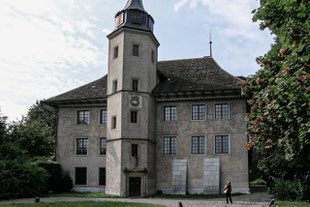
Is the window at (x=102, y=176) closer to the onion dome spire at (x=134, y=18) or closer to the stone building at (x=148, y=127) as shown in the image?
the stone building at (x=148, y=127)

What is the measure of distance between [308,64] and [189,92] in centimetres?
1740

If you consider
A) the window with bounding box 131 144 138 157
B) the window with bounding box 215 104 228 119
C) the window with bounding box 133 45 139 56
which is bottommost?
the window with bounding box 131 144 138 157

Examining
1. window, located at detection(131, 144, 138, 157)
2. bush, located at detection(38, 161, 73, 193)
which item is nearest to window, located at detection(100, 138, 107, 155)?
bush, located at detection(38, 161, 73, 193)

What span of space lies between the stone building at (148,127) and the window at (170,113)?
0.09m

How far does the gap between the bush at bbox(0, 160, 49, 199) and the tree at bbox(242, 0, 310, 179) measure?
1627 centimetres

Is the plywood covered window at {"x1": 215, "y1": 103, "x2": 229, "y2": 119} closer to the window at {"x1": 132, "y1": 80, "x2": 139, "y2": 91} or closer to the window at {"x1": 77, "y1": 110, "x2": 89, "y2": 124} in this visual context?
the window at {"x1": 132, "y1": 80, "x2": 139, "y2": 91}

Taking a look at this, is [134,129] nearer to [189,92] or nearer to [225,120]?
[189,92]

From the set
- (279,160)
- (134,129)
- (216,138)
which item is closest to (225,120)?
(216,138)

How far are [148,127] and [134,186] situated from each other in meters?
4.79

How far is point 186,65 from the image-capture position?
3241 centimetres

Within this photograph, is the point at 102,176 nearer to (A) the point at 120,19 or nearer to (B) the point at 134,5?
(A) the point at 120,19

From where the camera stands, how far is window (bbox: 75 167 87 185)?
2955 cm

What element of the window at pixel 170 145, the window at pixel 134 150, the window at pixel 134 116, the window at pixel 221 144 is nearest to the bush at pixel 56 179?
the window at pixel 134 150

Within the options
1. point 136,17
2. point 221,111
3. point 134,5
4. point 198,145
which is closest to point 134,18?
point 136,17
